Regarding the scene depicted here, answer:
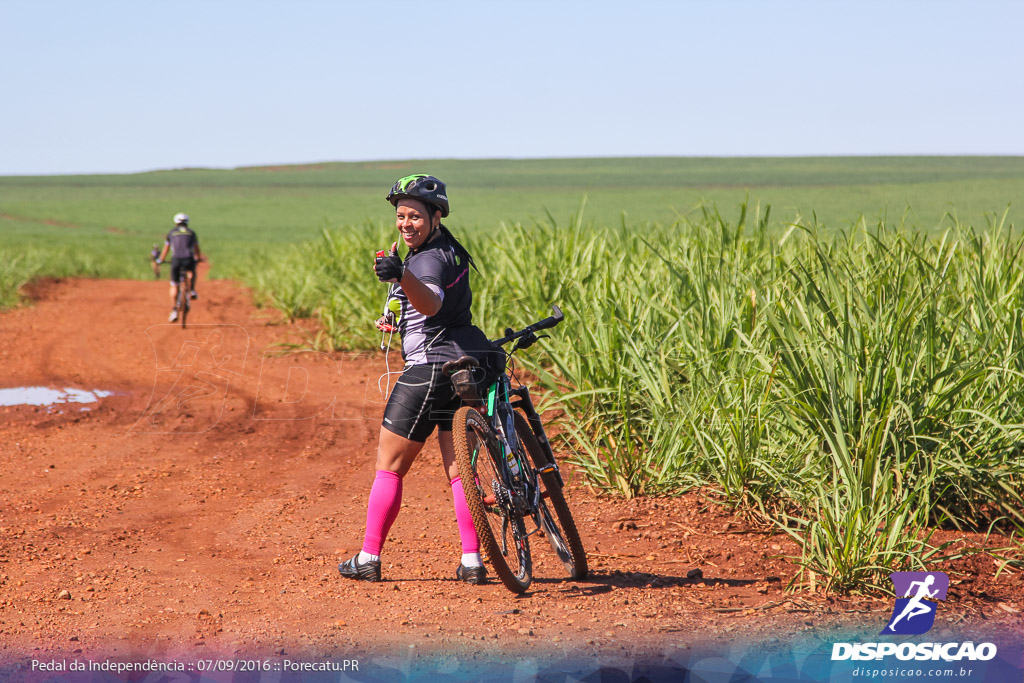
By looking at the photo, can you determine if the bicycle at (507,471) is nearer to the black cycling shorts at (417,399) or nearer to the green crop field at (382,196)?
the black cycling shorts at (417,399)

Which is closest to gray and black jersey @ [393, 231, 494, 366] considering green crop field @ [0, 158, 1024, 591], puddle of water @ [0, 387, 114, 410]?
green crop field @ [0, 158, 1024, 591]

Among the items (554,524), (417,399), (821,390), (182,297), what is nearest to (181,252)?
(182,297)


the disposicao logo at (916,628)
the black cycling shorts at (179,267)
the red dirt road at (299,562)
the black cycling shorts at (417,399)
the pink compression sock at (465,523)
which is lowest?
the red dirt road at (299,562)

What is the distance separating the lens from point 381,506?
431 centimetres

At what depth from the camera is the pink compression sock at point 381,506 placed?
14.1 ft

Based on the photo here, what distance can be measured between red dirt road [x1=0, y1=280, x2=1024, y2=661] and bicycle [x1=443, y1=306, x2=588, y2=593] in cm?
18

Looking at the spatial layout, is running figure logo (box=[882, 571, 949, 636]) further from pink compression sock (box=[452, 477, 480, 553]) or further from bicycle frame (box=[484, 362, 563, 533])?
pink compression sock (box=[452, 477, 480, 553])

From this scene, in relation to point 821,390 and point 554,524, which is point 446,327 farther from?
point 821,390

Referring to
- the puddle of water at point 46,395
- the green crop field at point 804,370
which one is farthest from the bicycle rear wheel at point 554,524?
the puddle of water at point 46,395

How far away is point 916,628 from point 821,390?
4.45 feet

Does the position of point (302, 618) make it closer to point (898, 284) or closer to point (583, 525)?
point (583, 525)

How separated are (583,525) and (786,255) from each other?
3011 millimetres

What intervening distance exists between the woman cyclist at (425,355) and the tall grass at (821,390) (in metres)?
1.64

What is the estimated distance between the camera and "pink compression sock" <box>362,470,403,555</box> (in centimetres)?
430
